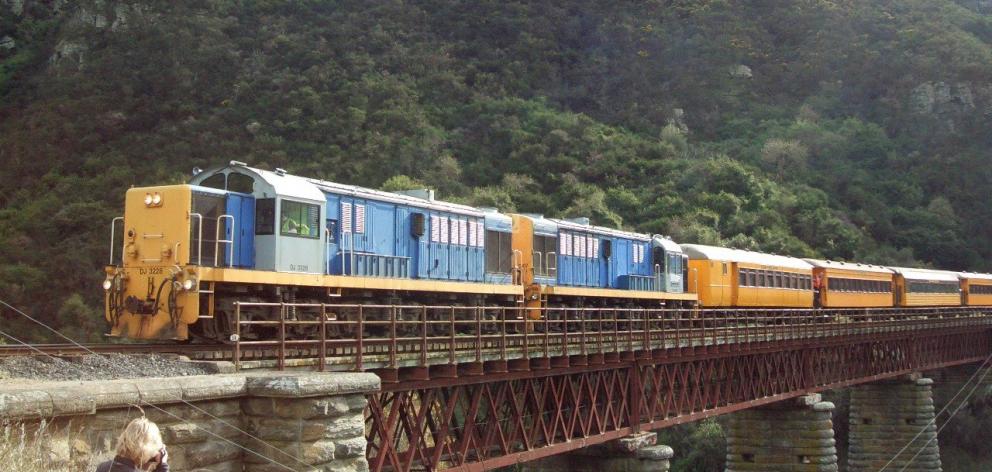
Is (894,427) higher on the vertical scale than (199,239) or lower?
lower

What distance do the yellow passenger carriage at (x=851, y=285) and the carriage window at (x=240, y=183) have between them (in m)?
31.3

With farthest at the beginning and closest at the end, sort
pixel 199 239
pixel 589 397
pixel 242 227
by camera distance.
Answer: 1. pixel 589 397
2. pixel 242 227
3. pixel 199 239

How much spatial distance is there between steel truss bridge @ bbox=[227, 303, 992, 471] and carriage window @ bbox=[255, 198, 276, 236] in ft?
5.17

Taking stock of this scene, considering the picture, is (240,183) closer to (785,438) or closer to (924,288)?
(785,438)

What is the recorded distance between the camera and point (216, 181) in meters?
16.5

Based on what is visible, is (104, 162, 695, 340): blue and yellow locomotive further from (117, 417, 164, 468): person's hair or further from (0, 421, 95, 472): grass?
(117, 417, 164, 468): person's hair

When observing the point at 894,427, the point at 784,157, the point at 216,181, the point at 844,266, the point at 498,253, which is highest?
the point at 784,157

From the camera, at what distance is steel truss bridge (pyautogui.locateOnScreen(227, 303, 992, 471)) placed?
1296 cm

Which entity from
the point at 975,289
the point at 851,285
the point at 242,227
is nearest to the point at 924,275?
the point at 975,289

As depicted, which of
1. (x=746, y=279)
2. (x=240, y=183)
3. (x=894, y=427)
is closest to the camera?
(x=240, y=183)

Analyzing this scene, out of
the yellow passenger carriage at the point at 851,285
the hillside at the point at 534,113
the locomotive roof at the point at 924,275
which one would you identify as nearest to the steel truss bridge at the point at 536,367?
the yellow passenger carriage at the point at 851,285

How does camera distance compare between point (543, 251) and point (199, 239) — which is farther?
point (543, 251)

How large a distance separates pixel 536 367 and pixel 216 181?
669 centimetres

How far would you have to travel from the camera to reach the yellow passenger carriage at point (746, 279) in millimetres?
34438
